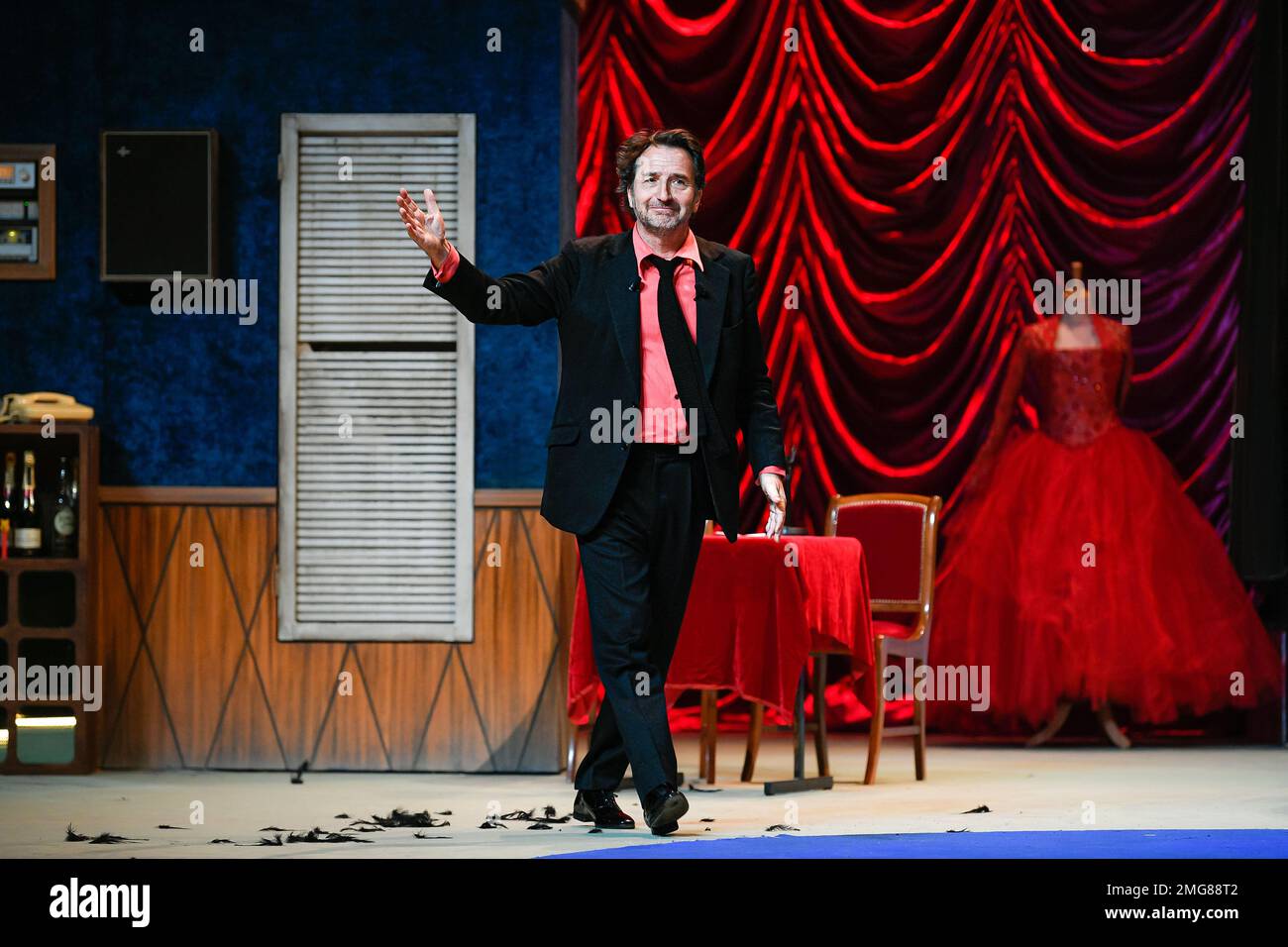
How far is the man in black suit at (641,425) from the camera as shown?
153 inches

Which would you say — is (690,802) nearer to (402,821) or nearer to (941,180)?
(402,821)

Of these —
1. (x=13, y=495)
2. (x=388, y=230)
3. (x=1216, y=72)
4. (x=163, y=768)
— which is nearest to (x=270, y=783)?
(x=163, y=768)

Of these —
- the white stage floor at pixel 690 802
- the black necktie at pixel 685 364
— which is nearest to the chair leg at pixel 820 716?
the white stage floor at pixel 690 802

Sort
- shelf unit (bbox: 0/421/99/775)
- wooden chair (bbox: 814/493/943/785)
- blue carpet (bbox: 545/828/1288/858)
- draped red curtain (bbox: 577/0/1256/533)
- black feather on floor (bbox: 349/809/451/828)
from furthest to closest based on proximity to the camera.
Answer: draped red curtain (bbox: 577/0/1256/533), wooden chair (bbox: 814/493/943/785), shelf unit (bbox: 0/421/99/775), black feather on floor (bbox: 349/809/451/828), blue carpet (bbox: 545/828/1288/858)

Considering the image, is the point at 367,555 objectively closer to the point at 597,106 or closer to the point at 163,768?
the point at 163,768

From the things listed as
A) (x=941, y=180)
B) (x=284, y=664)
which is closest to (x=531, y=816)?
(x=284, y=664)

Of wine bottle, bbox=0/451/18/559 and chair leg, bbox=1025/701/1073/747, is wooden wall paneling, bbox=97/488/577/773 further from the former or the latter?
chair leg, bbox=1025/701/1073/747

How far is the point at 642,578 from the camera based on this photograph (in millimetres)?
3953

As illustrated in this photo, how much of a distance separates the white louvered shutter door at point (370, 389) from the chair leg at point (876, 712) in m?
1.38

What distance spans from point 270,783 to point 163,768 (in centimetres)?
60

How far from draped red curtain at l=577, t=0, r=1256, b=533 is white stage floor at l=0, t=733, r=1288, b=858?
161 centimetres

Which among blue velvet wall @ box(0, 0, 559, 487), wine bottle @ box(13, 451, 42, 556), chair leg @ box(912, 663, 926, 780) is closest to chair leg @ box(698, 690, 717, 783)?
chair leg @ box(912, 663, 926, 780)

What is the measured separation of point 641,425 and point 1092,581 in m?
3.10

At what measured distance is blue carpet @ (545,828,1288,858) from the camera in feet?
11.8
